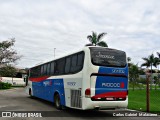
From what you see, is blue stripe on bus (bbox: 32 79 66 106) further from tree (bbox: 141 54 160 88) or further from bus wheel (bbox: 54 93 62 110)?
tree (bbox: 141 54 160 88)

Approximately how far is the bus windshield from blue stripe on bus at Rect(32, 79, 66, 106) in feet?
10.2

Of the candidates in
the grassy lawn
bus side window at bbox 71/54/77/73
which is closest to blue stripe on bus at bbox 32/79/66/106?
bus side window at bbox 71/54/77/73

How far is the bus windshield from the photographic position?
12.5 metres

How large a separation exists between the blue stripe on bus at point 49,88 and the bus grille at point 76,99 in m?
1.10

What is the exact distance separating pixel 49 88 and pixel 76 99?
4.90 m

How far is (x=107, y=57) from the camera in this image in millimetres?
12789

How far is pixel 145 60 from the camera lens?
84.7m

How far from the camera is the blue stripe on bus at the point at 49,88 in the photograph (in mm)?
A: 14889

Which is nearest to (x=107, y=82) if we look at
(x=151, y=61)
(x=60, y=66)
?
(x=60, y=66)

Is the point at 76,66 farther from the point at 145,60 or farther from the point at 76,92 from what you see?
the point at 145,60

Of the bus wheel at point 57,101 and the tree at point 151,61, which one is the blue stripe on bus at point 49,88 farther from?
the tree at point 151,61

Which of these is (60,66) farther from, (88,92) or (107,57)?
(88,92)

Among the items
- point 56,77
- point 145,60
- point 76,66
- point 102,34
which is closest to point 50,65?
point 56,77

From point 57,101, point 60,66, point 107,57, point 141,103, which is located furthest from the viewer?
point 141,103
